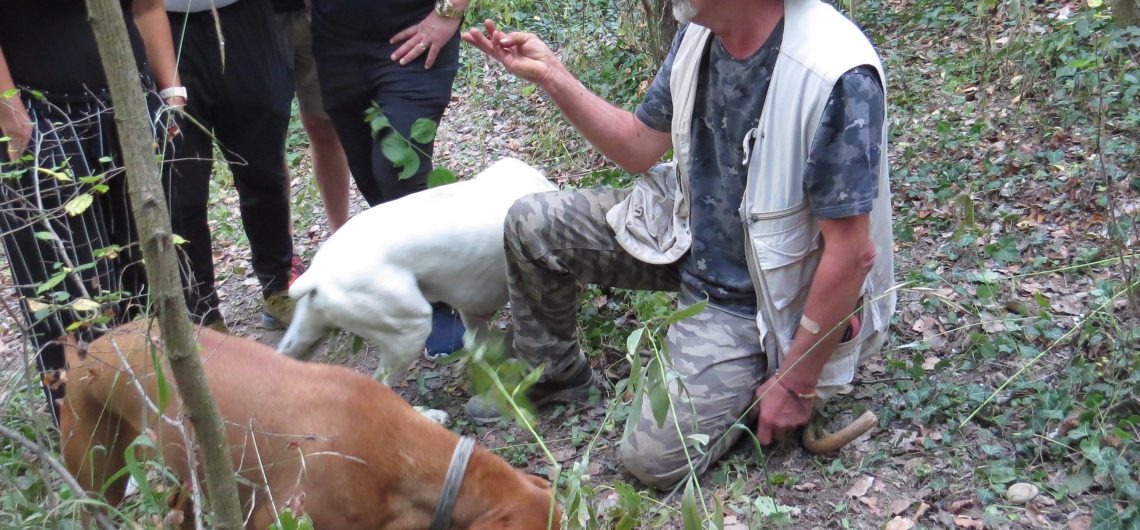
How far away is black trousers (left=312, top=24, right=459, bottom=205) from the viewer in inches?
163

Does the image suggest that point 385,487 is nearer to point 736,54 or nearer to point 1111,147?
point 736,54

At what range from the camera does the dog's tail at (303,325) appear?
11.9 feet

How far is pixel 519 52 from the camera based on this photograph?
358 centimetres

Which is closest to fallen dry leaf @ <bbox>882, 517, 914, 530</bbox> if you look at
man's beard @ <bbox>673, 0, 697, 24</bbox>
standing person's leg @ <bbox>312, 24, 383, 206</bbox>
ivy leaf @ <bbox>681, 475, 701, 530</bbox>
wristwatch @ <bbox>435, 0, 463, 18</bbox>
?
ivy leaf @ <bbox>681, 475, 701, 530</bbox>

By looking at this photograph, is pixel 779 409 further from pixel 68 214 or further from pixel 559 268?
pixel 68 214

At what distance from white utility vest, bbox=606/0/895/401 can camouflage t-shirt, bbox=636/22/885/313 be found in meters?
0.04

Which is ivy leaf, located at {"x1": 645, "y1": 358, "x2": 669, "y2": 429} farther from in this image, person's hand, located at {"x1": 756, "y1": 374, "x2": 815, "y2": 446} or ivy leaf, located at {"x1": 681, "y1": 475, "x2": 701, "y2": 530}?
person's hand, located at {"x1": 756, "y1": 374, "x2": 815, "y2": 446}

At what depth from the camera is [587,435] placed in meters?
3.76

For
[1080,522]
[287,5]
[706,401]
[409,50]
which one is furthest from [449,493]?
[287,5]

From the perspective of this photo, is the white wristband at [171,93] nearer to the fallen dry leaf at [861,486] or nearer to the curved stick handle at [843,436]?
the curved stick handle at [843,436]

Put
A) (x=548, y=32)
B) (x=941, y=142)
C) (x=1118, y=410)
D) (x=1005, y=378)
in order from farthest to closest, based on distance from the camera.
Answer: (x=548, y=32) < (x=941, y=142) < (x=1005, y=378) < (x=1118, y=410)

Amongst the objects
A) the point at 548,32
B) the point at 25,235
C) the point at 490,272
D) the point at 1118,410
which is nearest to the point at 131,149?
the point at 25,235

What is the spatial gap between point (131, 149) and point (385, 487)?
1.30 meters

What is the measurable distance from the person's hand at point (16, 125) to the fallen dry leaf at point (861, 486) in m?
2.81
